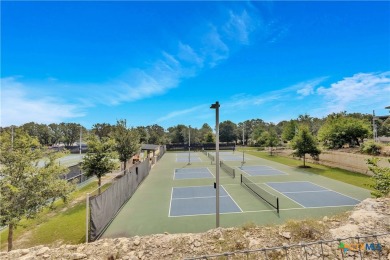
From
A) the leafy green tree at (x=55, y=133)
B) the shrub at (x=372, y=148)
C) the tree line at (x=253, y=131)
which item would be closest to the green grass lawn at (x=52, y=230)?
the tree line at (x=253, y=131)

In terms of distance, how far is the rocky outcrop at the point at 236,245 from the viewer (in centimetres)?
751

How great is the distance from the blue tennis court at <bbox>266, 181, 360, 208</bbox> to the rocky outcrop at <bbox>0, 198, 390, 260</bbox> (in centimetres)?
701

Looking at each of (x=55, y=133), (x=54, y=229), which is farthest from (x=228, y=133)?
(x=55, y=133)

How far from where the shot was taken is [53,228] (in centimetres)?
1277

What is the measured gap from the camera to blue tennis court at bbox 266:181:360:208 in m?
16.2

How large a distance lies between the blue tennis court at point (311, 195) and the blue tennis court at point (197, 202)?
504 cm

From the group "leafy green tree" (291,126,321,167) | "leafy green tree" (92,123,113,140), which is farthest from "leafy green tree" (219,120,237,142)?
"leafy green tree" (291,126,321,167)

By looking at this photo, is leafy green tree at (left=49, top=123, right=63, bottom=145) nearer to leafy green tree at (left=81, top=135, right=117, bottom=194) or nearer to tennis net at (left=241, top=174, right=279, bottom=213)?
leafy green tree at (left=81, top=135, right=117, bottom=194)

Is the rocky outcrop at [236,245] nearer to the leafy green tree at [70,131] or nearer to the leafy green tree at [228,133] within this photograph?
the leafy green tree at [228,133]

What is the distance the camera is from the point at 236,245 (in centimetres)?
782

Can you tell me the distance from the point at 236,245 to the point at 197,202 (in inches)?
385

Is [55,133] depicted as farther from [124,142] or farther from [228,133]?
[124,142]

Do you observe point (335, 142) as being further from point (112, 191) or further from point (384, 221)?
point (112, 191)

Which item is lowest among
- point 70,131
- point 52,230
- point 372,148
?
point 52,230
